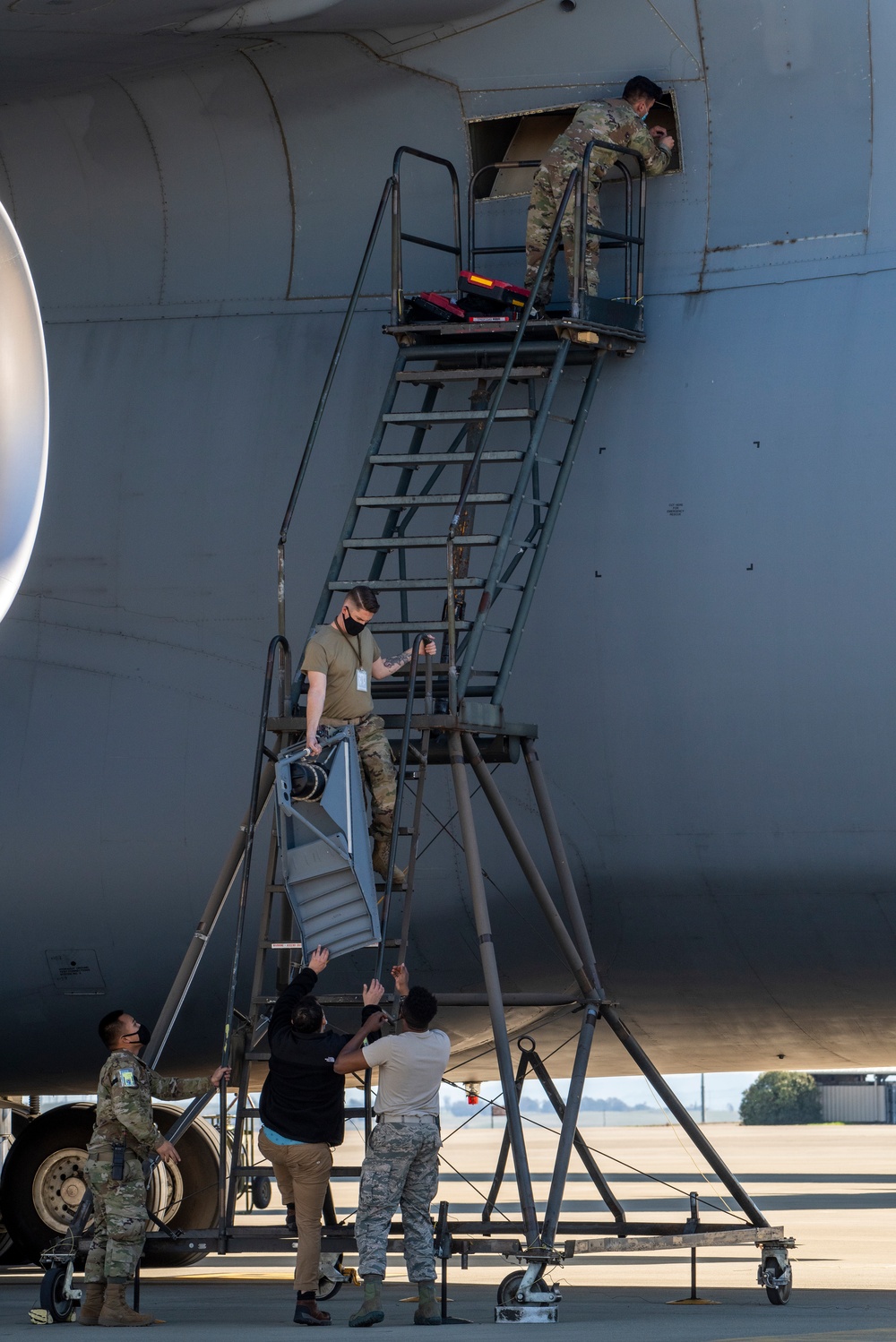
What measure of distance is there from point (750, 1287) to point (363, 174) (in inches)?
292

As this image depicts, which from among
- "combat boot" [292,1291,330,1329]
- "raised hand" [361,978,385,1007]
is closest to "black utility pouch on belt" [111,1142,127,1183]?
"combat boot" [292,1291,330,1329]

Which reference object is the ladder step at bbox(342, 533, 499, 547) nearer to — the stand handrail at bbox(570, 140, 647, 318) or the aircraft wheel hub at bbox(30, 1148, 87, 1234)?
Answer: the stand handrail at bbox(570, 140, 647, 318)

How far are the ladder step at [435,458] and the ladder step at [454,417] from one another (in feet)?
0.62

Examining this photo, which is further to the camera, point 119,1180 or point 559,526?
point 559,526

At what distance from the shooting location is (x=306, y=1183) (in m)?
9.30

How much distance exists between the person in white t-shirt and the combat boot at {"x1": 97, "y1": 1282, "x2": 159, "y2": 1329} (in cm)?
118

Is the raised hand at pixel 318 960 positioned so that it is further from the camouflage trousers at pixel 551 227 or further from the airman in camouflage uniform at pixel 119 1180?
the camouflage trousers at pixel 551 227

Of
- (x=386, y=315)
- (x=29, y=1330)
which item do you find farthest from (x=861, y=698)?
(x=29, y=1330)

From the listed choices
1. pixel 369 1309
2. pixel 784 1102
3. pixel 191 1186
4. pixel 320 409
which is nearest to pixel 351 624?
pixel 320 409

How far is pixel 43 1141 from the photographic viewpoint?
45.1ft

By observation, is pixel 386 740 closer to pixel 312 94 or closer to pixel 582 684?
pixel 582 684

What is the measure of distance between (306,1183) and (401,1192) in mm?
467

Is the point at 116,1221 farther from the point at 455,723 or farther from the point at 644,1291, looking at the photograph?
the point at 644,1291

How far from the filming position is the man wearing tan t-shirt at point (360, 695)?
1007 cm
